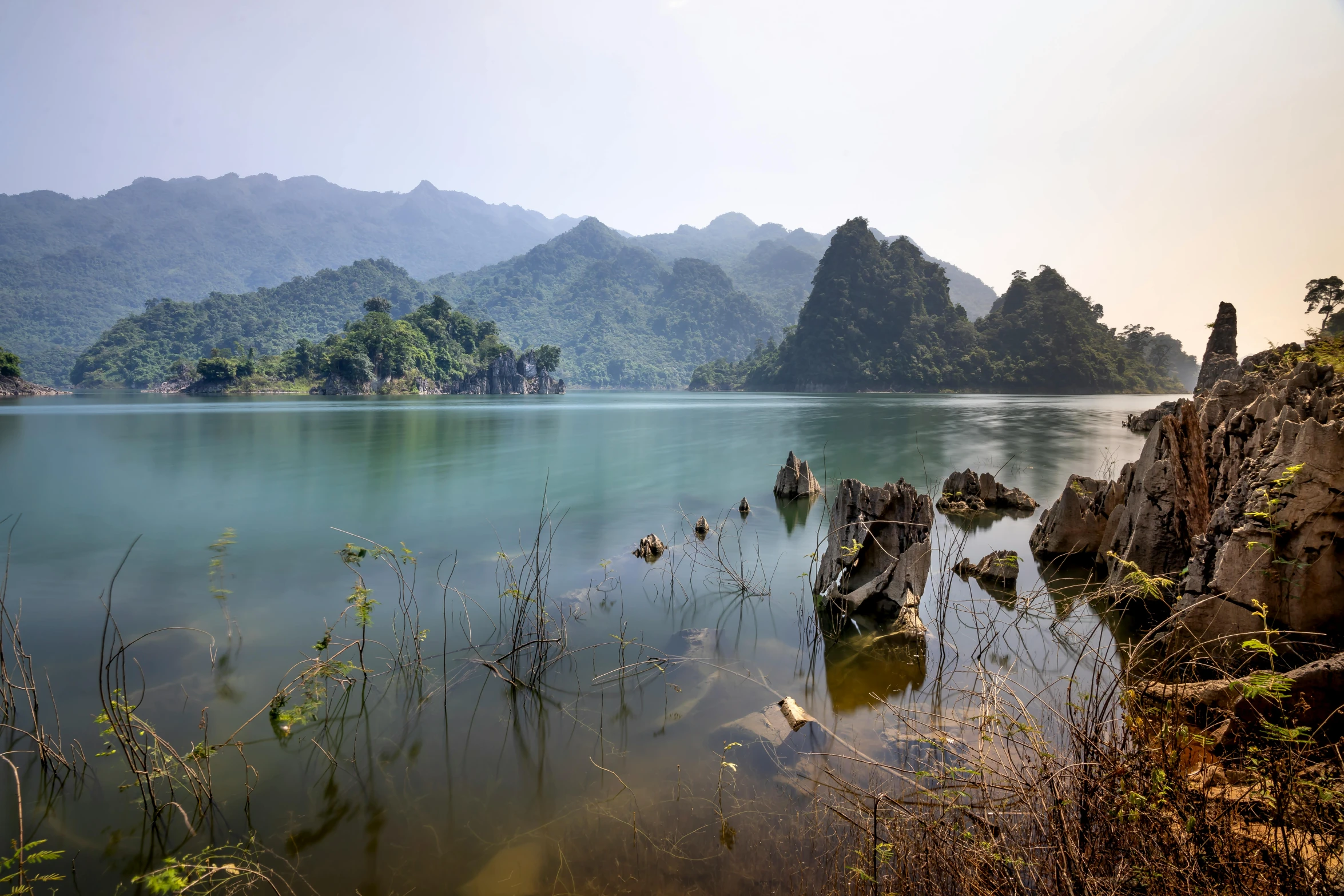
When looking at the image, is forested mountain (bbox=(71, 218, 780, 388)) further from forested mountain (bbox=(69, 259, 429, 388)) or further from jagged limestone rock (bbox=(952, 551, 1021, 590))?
jagged limestone rock (bbox=(952, 551, 1021, 590))

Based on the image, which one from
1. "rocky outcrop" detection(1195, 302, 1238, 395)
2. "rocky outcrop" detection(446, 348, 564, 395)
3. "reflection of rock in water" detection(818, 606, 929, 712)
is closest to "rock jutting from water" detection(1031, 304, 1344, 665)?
"reflection of rock in water" detection(818, 606, 929, 712)

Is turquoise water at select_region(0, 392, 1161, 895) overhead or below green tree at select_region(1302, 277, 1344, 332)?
below

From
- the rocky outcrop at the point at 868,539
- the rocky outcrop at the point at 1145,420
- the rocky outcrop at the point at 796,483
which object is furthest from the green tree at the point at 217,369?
the rocky outcrop at the point at 1145,420

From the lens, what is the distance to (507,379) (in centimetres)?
10156

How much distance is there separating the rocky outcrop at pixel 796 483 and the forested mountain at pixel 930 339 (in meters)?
89.9

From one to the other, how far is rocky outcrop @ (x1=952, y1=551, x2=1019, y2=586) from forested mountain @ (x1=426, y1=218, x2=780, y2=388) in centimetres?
15287

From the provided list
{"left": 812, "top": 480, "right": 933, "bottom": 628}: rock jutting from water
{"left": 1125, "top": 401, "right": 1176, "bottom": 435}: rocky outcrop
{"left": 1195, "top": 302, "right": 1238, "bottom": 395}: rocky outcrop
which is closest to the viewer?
{"left": 812, "top": 480, "right": 933, "bottom": 628}: rock jutting from water

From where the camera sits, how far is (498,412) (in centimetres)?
4916

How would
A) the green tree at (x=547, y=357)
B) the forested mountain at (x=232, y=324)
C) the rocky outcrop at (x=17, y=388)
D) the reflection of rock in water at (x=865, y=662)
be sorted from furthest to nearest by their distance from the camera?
the green tree at (x=547, y=357) → the forested mountain at (x=232, y=324) → the rocky outcrop at (x=17, y=388) → the reflection of rock in water at (x=865, y=662)

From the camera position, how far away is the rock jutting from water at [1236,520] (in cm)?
401

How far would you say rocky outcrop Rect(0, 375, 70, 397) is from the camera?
194ft

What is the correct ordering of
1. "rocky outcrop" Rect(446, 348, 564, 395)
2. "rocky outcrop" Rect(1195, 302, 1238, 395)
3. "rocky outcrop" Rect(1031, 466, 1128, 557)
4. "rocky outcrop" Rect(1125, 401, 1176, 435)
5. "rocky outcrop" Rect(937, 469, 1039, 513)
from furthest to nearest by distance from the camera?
"rocky outcrop" Rect(446, 348, 564, 395) → "rocky outcrop" Rect(1195, 302, 1238, 395) → "rocky outcrop" Rect(1125, 401, 1176, 435) → "rocky outcrop" Rect(937, 469, 1039, 513) → "rocky outcrop" Rect(1031, 466, 1128, 557)

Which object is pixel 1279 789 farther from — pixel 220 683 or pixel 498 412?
pixel 498 412

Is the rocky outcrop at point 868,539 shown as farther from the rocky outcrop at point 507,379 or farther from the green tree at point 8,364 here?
the rocky outcrop at point 507,379
